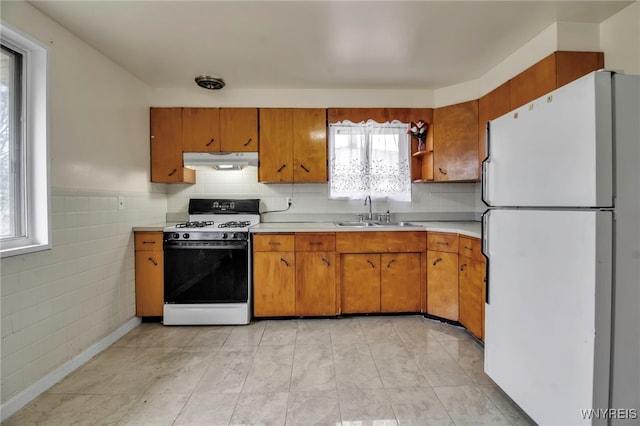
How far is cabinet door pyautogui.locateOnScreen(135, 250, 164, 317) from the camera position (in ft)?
8.85

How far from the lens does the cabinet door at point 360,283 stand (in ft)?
9.07

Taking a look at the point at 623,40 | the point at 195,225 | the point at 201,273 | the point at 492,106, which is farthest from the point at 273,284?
the point at 623,40

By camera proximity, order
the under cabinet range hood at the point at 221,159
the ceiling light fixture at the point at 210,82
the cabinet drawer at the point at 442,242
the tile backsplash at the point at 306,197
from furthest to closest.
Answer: the tile backsplash at the point at 306,197 → the under cabinet range hood at the point at 221,159 → the ceiling light fixture at the point at 210,82 → the cabinet drawer at the point at 442,242

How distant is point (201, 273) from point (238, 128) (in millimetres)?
1511

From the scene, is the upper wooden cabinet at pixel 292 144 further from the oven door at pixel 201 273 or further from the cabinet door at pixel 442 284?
the cabinet door at pixel 442 284

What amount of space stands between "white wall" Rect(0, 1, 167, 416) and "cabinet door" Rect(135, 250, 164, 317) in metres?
0.06

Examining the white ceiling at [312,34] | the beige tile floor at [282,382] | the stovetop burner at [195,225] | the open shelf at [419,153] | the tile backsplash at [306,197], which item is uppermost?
the white ceiling at [312,34]

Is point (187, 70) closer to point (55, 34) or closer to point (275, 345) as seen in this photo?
point (55, 34)

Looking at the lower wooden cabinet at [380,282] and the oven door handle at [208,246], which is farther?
the lower wooden cabinet at [380,282]

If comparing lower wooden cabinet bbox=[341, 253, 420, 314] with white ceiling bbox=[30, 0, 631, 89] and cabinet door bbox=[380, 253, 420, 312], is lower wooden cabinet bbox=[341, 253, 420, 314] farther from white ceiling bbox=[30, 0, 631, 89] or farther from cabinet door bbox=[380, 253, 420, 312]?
white ceiling bbox=[30, 0, 631, 89]

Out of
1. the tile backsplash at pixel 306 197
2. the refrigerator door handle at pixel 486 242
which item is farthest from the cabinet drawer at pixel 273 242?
the refrigerator door handle at pixel 486 242

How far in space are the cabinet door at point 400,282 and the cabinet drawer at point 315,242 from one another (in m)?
0.51

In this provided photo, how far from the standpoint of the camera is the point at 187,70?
266cm

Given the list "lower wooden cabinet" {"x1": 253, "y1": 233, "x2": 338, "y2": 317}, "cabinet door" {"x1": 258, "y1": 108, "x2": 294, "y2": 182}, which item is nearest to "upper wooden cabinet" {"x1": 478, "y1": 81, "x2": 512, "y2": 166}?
"lower wooden cabinet" {"x1": 253, "y1": 233, "x2": 338, "y2": 317}
